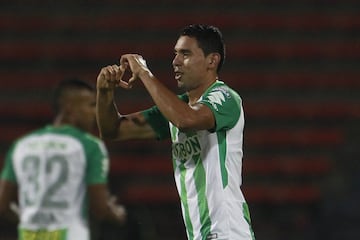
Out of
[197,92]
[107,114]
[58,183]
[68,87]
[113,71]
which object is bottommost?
[58,183]

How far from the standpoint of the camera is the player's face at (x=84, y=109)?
15.6 feet

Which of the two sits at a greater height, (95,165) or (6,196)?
(95,165)

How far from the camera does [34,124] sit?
9.60m

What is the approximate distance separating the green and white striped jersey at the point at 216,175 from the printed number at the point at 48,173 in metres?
1.17

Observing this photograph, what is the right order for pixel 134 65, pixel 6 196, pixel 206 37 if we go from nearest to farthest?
pixel 134 65 → pixel 206 37 → pixel 6 196

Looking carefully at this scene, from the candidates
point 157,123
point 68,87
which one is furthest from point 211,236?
point 68,87

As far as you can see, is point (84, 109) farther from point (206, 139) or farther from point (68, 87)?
point (206, 139)

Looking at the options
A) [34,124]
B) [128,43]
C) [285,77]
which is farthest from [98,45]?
[285,77]

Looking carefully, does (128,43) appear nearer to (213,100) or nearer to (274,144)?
(274,144)

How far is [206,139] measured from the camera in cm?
355

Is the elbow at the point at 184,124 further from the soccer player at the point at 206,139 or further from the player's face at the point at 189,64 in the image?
the player's face at the point at 189,64

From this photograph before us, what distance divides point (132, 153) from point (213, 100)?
19.6 ft

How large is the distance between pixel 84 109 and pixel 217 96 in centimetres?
145

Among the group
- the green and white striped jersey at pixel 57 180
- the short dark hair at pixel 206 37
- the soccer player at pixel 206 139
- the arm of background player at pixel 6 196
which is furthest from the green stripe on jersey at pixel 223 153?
the arm of background player at pixel 6 196
